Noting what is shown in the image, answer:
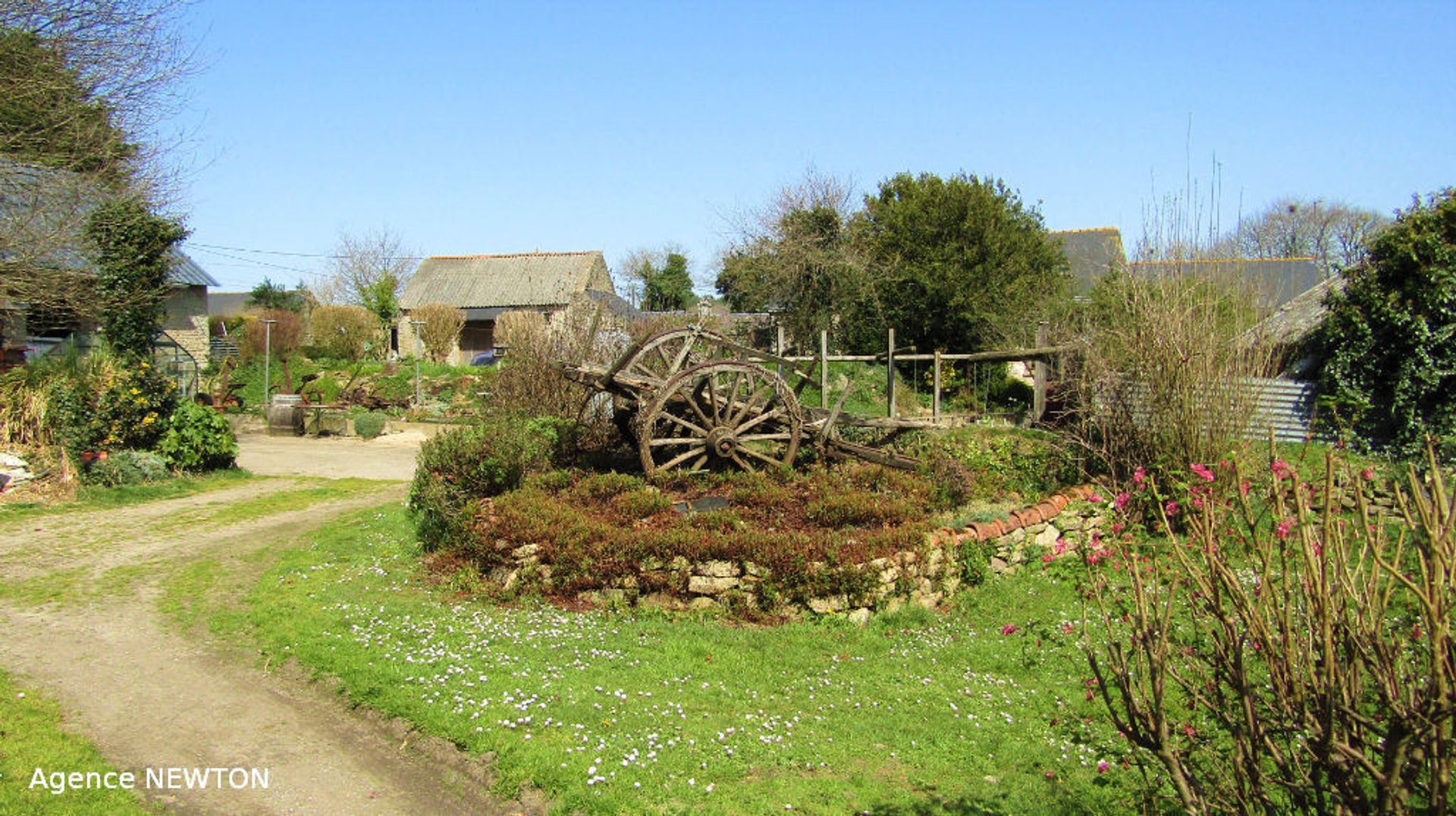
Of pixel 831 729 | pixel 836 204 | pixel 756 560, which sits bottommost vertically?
pixel 831 729

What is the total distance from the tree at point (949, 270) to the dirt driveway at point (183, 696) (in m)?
16.5

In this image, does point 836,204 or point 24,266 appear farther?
point 836,204

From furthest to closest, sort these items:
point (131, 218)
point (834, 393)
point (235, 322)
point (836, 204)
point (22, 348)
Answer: point (235, 322), point (836, 204), point (834, 393), point (22, 348), point (131, 218)

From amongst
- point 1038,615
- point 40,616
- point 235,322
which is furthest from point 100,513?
point 235,322

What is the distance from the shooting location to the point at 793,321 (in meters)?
23.9

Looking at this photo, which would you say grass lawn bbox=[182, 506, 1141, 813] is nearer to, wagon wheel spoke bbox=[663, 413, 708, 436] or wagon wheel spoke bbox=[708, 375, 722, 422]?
wagon wheel spoke bbox=[663, 413, 708, 436]

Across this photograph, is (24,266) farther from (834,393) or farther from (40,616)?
(834,393)

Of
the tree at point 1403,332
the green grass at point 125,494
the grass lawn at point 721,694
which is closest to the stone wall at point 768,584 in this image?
the grass lawn at point 721,694

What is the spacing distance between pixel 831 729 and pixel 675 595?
2383 mm

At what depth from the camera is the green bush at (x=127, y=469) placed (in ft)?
39.2

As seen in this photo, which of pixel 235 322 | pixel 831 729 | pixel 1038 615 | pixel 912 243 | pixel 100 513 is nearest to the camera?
pixel 831 729

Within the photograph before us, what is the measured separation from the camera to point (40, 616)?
23.0ft

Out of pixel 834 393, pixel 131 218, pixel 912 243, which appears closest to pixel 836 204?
pixel 912 243

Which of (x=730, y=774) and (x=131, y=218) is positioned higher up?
(x=131, y=218)
